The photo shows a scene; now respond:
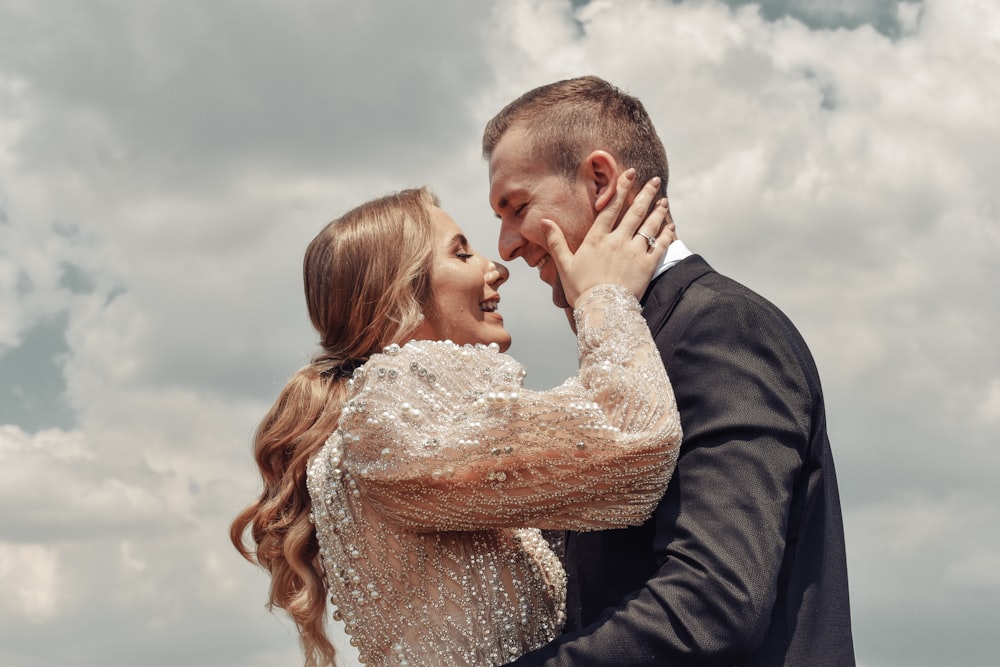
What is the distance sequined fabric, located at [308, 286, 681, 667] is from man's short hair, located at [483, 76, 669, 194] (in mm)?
948

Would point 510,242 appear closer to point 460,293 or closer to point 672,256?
point 460,293

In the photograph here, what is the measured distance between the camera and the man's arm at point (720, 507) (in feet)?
11.8

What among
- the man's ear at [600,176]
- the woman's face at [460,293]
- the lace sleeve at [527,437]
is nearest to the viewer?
the lace sleeve at [527,437]

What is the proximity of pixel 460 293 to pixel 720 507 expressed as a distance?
77.3 inches

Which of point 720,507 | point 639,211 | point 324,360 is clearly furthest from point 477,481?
point 324,360

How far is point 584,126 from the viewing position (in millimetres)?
4848

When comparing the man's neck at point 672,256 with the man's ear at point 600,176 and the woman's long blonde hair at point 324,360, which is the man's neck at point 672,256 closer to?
the man's ear at point 600,176

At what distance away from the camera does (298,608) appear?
485 centimetres

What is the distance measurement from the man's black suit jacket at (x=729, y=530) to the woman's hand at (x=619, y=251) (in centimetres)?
13

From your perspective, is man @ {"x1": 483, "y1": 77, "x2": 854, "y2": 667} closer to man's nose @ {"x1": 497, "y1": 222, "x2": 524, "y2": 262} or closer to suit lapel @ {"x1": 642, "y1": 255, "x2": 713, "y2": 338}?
suit lapel @ {"x1": 642, "y1": 255, "x2": 713, "y2": 338}

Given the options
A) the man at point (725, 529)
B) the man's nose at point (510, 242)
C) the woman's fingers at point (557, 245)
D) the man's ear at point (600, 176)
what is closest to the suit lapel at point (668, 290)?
the man at point (725, 529)

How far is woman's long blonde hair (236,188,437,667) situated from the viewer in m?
4.80

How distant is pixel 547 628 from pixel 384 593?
67 centimetres

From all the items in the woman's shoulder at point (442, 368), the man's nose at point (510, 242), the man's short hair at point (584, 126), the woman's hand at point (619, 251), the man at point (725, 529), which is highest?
the man's short hair at point (584, 126)
